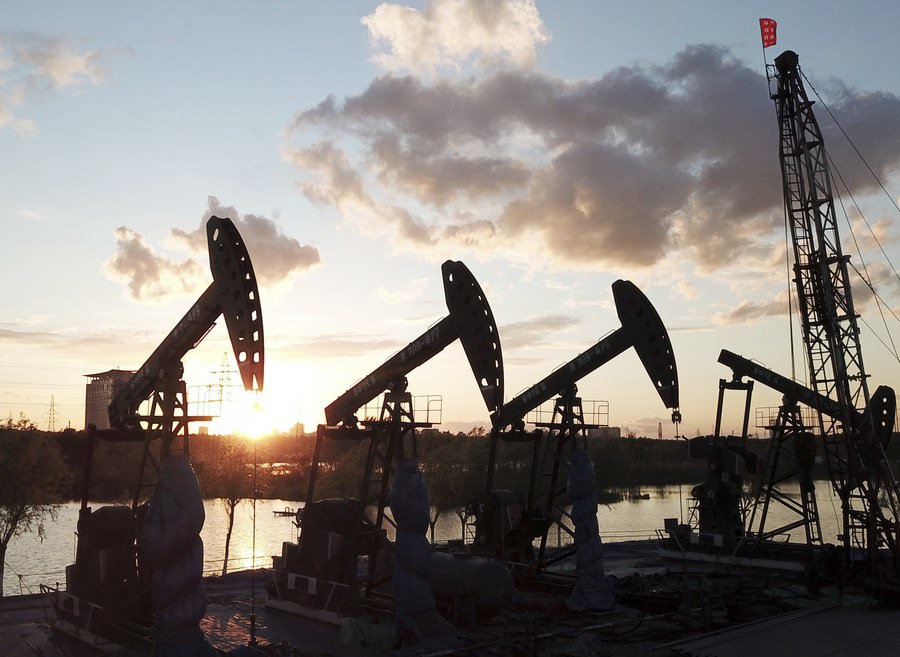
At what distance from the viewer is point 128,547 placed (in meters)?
18.0

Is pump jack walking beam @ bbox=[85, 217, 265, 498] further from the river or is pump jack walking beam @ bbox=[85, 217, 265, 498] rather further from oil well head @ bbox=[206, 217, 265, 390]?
the river

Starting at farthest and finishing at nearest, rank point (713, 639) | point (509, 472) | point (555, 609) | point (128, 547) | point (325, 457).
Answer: point (325, 457)
point (509, 472)
point (555, 609)
point (128, 547)
point (713, 639)

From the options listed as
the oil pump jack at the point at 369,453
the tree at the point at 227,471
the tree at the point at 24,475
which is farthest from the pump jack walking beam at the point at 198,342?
the tree at the point at 227,471

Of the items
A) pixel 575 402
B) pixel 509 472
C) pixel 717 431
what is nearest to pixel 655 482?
pixel 509 472

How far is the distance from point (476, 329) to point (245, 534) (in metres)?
40.1

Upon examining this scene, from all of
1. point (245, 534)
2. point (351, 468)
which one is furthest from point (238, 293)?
point (351, 468)

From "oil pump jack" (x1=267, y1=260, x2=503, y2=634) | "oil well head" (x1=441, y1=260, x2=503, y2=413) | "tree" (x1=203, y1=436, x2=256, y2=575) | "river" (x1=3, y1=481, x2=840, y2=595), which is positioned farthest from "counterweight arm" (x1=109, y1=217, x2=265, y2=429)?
"tree" (x1=203, y1=436, x2=256, y2=575)

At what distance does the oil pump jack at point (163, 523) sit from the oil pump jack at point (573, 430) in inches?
379

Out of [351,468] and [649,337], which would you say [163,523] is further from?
[351,468]

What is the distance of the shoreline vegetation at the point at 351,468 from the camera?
65938 millimetres

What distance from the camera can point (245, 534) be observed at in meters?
54.6

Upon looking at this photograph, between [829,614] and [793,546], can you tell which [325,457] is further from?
[829,614]

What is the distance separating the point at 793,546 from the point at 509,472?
4615 centimetres

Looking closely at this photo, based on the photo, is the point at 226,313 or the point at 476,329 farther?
the point at 476,329
